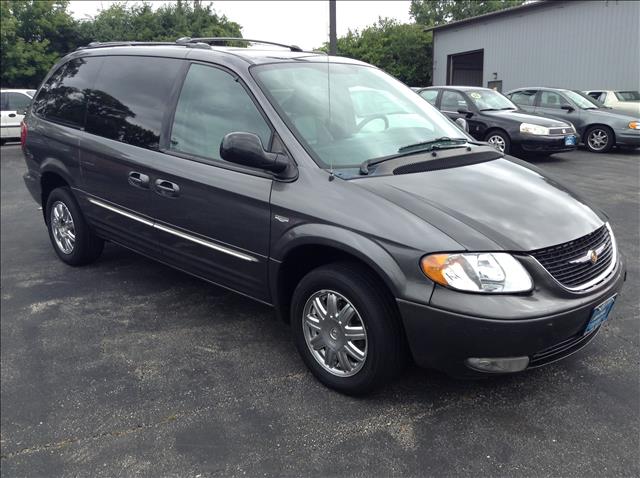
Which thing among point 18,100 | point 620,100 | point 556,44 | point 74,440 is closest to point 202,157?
point 74,440

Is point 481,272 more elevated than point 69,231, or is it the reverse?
point 481,272

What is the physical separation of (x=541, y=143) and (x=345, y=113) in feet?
26.6

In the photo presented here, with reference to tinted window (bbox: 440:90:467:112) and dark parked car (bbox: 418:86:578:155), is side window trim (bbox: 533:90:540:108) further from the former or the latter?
tinted window (bbox: 440:90:467:112)

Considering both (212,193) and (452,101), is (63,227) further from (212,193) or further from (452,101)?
(452,101)

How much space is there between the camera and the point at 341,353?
9.48 ft

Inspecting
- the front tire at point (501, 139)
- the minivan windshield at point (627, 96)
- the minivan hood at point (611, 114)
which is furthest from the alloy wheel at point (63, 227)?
the minivan windshield at point (627, 96)

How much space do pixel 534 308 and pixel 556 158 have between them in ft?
32.7

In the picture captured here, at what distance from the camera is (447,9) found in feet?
193

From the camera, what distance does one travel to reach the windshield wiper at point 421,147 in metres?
3.04

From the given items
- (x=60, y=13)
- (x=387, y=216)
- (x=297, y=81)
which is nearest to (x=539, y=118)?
(x=297, y=81)

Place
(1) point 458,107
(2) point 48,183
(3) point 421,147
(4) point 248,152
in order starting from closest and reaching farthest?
(4) point 248,152, (3) point 421,147, (2) point 48,183, (1) point 458,107

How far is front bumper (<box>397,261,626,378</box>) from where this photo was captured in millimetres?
2373

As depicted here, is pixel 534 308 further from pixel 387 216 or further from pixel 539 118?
pixel 539 118

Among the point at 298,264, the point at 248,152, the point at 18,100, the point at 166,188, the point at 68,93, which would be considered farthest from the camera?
the point at 18,100
